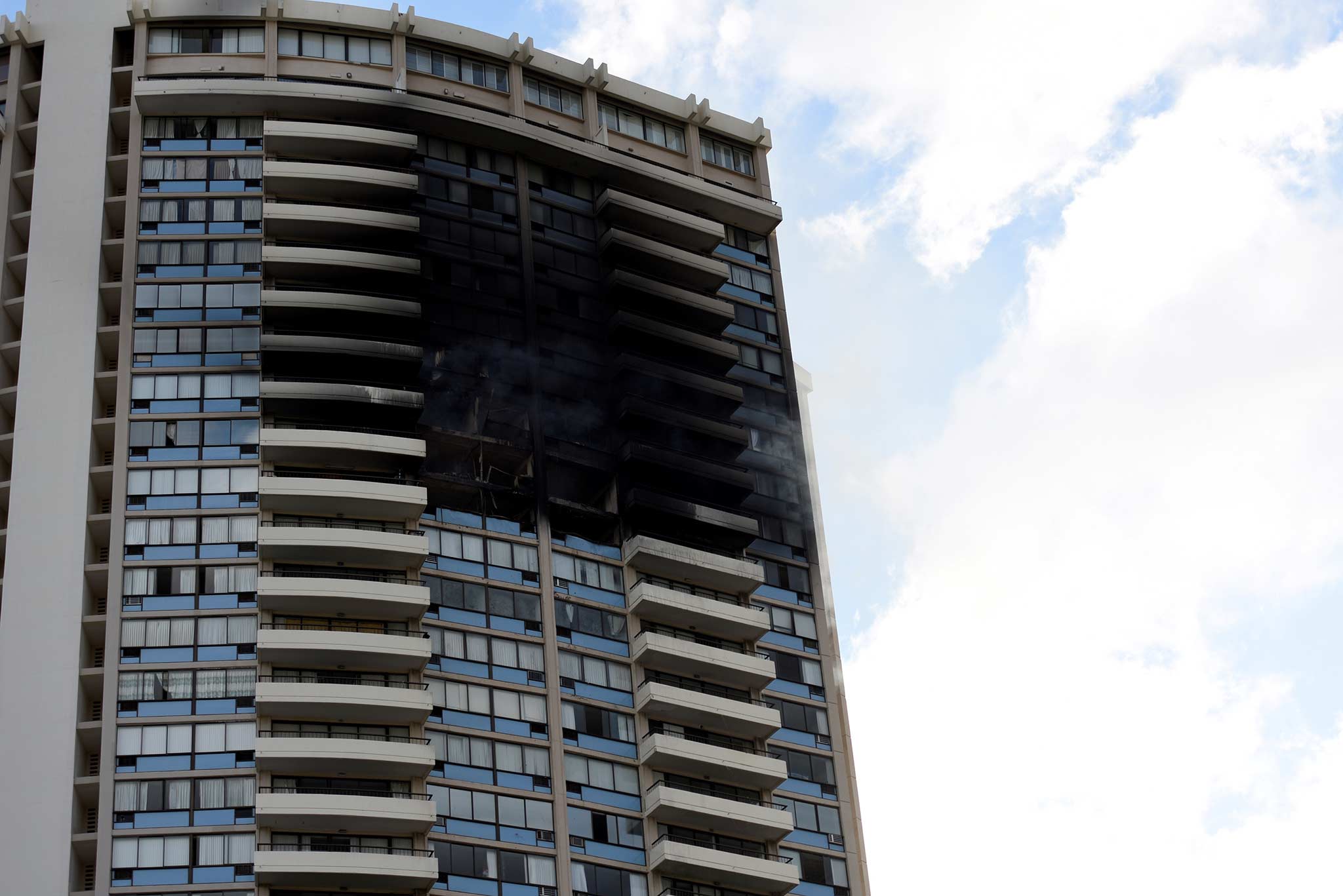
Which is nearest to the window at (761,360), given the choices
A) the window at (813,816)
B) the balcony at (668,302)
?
the balcony at (668,302)

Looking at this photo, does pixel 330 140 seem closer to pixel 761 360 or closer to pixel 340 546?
pixel 340 546

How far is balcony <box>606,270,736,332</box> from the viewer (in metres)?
110

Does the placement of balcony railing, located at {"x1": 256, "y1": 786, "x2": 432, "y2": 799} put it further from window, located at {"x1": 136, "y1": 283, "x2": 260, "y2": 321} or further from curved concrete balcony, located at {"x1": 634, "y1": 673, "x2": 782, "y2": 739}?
window, located at {"x1": 136, "y1": 283, "x2": 260, "y2": 321}

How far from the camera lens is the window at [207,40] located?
110500 mm

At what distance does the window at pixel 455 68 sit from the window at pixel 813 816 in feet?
133

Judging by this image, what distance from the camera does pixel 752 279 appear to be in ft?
385

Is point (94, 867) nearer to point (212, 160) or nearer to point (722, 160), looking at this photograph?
point (212, 160)

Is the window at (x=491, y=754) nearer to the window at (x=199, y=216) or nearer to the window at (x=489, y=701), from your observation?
the window at (x=489, y=701)

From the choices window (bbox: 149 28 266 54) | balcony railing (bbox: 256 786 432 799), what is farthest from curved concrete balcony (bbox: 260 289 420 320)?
balcony railing (bbox: 256 786 432 799)

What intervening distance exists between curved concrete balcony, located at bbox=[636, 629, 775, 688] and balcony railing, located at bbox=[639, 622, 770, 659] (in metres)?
0.03

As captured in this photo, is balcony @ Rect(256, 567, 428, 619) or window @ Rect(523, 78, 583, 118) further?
window @ Rect(523, 78, 583, 118)

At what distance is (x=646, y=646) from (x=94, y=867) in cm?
2617

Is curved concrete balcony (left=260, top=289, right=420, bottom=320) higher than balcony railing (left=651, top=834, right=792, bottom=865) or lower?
higher

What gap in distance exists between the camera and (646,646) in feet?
327
